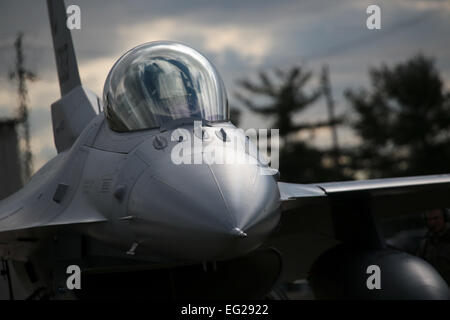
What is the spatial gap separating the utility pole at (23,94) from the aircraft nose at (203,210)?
7.53 meters

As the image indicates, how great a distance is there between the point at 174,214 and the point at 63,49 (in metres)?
6.57

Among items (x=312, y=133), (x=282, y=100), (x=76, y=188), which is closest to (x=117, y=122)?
(x=76, y=188)

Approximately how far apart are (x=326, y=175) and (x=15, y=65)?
113ft

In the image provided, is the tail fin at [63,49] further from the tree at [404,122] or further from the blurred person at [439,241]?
the tree at [404,122]

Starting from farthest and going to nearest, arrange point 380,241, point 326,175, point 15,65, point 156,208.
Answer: point 326,175
point 15,65
point 380,241
point 156,208

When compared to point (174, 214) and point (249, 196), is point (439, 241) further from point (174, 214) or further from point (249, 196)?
point (174, 214)

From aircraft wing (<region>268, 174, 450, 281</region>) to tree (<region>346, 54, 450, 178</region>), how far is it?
29.6 meters

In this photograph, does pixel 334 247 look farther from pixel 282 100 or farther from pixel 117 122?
pixel 282 100

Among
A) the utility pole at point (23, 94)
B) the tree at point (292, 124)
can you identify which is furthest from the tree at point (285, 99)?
the utility pole at point (23, 94)

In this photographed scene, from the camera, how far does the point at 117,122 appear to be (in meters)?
6.64

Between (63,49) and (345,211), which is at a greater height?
(63,49)

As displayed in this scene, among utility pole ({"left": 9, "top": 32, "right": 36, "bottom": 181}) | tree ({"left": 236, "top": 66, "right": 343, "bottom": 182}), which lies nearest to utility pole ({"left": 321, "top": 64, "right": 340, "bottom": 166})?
tree ({"left": 236, "top": 66, "right": 343, "bottom": 182})

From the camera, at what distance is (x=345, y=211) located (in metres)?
8.92

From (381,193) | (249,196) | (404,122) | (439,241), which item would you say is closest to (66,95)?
(381,193)
